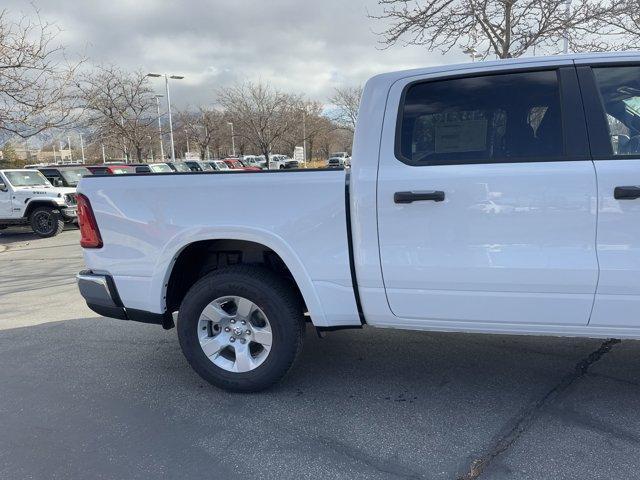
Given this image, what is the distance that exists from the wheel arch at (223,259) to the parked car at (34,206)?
1057cm

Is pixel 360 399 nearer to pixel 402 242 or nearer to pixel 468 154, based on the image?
pixel 402 242

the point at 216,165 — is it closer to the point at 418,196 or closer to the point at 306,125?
the point at 306,125

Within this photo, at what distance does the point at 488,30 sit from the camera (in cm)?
927

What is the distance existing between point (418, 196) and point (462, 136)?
0.45 m

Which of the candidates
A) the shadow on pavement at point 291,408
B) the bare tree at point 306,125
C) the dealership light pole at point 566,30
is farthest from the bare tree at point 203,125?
the shadow on pavement at point 291,408

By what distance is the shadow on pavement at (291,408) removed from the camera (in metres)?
2.62

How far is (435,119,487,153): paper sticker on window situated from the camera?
9.10ft

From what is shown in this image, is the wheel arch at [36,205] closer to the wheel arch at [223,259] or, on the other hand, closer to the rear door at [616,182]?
the wheel arch at [223,259]

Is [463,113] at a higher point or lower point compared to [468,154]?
higher

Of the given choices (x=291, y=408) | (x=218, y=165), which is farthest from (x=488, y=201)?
(x=218, y=165)

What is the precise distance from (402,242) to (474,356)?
5.17 feet

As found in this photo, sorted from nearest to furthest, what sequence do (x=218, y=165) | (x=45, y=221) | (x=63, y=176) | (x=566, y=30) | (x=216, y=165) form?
1. (x=566, y=30)
2. (x=45, y=221)
3. (x=63, y=176)
4. (x=216, y=165)
5. (x=218, y=165)

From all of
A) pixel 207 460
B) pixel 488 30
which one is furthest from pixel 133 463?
pixel 488 30

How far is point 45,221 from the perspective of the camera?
12.6 metres
